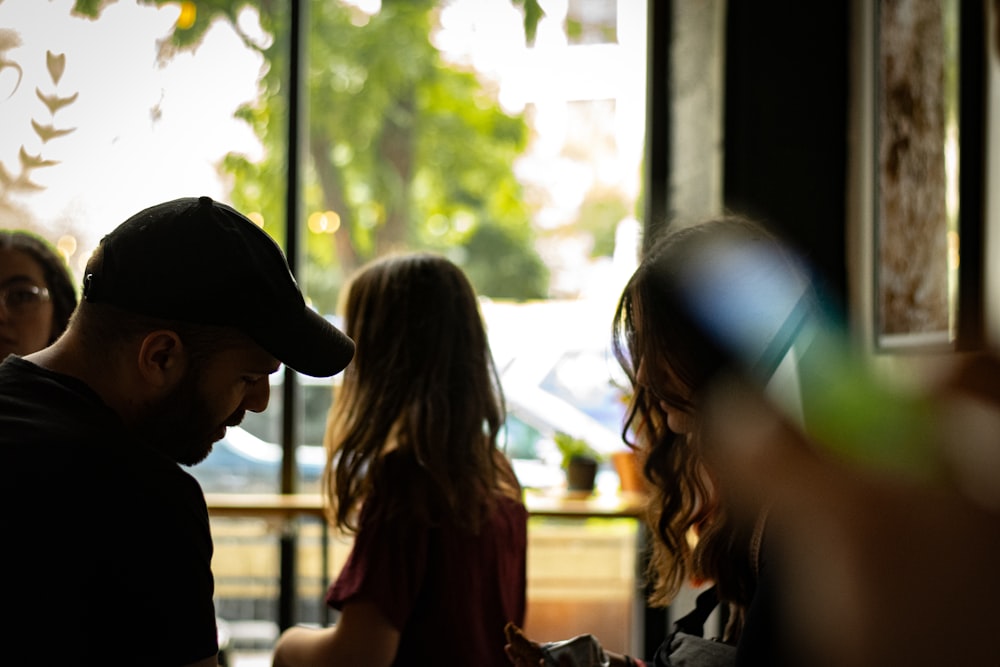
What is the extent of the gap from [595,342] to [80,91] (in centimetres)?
192

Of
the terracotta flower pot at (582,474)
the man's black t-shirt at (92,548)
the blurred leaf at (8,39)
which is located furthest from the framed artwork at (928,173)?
the blurred leaf at (8,39)

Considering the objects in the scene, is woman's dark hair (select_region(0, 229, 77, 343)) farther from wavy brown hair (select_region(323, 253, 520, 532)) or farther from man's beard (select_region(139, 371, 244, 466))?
man's beard (select_region(139, 371, 244, 466))

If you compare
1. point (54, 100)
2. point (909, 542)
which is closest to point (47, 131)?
point (54, 100)

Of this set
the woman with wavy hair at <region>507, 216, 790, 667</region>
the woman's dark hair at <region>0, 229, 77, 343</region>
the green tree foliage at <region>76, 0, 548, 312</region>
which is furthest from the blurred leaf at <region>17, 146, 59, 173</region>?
the woman with wavy hair at <region>507, 216, 790, 667</region>

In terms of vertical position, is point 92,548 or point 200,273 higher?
point 200,273

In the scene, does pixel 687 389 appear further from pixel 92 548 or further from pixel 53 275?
pixel 53 275

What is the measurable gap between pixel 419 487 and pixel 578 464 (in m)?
1.74

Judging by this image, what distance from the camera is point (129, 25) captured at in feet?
11.7

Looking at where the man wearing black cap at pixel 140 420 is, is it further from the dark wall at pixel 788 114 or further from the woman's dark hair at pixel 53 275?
the dark wall at pixel 788 114

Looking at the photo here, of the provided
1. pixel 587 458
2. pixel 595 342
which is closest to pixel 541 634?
pixel 587 458

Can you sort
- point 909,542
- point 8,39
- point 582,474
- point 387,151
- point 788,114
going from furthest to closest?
point 387,151 → point 8,39 → point 582,474 → point 788,114 → point 909,542

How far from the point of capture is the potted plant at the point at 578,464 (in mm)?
3254

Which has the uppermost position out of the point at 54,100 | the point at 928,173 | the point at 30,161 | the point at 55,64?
the point at 55,64

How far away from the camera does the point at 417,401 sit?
1.61m
